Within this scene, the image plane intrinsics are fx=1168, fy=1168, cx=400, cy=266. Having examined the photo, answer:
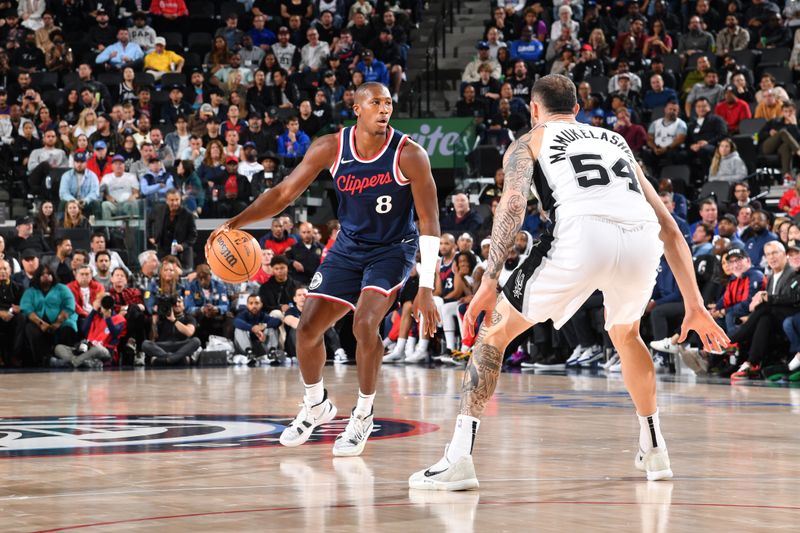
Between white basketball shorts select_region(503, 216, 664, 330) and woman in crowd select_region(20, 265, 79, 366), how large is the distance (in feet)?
35.1

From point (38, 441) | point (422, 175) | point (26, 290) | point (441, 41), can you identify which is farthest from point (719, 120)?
point (38, 441)

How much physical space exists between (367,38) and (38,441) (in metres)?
16.3

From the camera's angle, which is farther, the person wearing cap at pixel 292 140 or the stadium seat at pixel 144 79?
the stadium seat at pixel 144 79

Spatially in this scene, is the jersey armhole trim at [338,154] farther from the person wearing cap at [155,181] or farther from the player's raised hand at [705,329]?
the person wearing cap at [155,181]

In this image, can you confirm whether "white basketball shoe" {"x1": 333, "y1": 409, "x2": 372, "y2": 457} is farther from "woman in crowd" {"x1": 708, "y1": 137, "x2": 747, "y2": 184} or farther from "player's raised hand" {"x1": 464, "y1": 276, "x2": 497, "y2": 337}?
"woman in crowd" {"x1": 708, "y1": 137, "x2": 747, "y2": 184}

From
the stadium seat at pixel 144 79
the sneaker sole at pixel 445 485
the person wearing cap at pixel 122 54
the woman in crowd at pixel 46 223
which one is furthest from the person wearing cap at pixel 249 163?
the sneaker sole at pixel 445 485

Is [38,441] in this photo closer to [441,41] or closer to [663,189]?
[663,189]

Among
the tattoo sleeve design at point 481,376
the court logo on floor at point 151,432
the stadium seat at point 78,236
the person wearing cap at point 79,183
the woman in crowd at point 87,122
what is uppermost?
the woman in crowd at point 87,122

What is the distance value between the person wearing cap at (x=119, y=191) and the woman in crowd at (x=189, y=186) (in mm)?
620

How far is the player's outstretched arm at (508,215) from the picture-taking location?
14.3ft

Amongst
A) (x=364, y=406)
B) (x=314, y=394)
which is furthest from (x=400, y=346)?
(x=364, y=406)

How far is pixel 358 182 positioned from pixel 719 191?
388 inches

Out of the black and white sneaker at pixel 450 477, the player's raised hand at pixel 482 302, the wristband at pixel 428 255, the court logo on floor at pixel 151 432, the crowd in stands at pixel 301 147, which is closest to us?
the player's raised hand at pixel 482 302

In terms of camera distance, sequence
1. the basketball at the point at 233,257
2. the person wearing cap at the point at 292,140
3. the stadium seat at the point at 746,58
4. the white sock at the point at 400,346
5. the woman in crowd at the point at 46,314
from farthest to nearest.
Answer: the stadium seat at the point at 746,58
the person wearing cap at the point at 292,140
the white sock at the point at 400,346
the woman in crowd at the point at 46,314
the basketball at the point at 233,257
